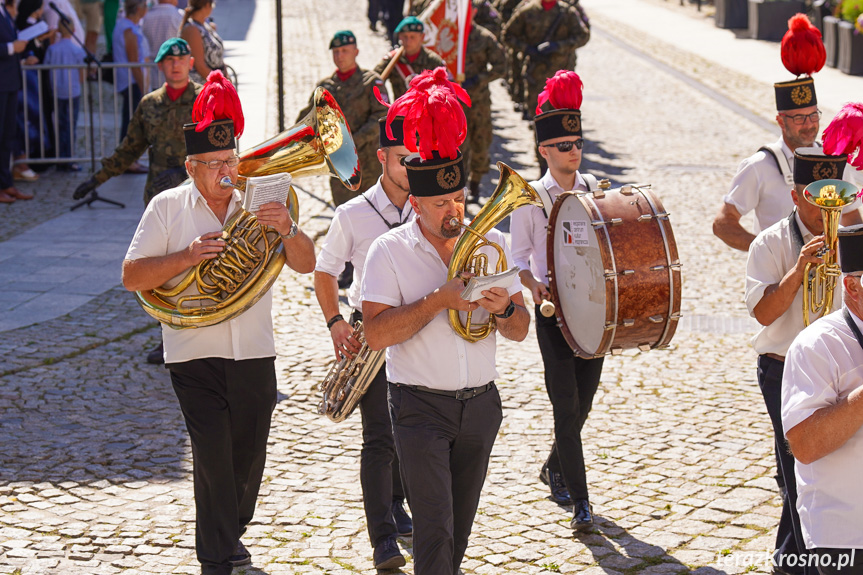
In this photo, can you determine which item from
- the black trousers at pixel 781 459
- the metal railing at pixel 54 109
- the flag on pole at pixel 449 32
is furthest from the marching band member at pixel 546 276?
the metal railing at pixel 54 109

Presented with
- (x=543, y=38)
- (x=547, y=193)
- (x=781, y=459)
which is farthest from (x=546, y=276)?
(x=543, y=38)

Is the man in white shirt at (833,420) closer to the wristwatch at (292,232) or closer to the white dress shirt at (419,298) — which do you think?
the white dress shirt at (419,298)

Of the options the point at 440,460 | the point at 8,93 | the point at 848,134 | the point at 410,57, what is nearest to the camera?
the point at 440,460

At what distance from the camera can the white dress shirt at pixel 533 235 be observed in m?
6.11

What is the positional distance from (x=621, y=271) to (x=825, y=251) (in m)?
0.95

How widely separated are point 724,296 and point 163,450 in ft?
16.8

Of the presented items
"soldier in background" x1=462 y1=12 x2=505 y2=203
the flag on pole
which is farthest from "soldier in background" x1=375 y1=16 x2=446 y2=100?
"soldier in background" x1=462 y1=12 x2=505 y2=203

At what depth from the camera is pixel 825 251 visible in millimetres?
4773

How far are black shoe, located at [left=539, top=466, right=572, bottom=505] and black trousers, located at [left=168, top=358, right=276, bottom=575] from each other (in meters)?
1.75

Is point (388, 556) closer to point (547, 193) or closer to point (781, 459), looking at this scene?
point (781, 459)

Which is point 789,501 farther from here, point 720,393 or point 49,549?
point 49,549

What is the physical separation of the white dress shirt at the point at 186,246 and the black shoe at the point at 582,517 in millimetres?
1785

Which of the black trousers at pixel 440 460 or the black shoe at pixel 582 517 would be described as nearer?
the black trousers at pixel 440 460

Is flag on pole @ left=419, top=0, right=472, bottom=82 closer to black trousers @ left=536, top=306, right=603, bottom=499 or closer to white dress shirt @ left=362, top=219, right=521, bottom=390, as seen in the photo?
black trousers @ left=536, top=306, right=603, bottom=499
